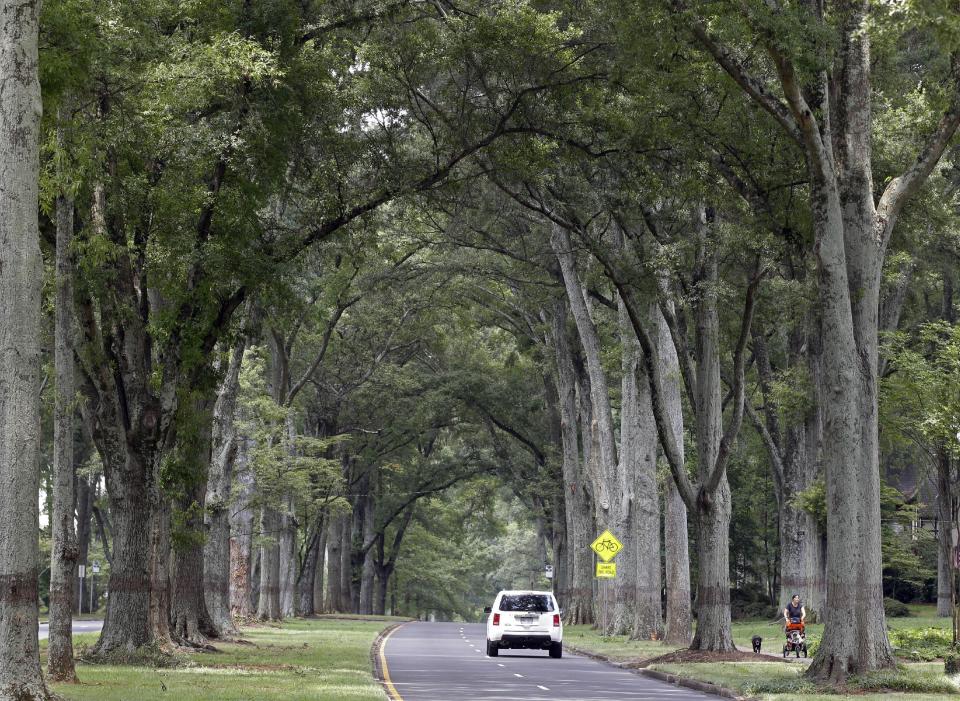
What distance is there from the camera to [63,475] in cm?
1845

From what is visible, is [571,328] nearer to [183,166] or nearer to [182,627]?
[182,627]

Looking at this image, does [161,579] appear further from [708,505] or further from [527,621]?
[708,505]

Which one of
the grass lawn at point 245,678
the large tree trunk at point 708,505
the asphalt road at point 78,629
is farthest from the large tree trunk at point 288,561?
the large tree trunk at point 708,505

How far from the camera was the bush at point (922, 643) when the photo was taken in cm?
2741

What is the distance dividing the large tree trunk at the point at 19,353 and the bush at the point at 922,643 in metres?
19.8

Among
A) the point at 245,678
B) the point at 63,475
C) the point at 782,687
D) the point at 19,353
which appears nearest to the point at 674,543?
the point at 782,687

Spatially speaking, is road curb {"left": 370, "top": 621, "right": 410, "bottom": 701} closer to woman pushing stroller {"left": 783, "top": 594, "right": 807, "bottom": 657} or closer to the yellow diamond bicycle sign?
the yellow diamond bicycle sign

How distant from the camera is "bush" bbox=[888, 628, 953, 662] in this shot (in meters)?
27.4

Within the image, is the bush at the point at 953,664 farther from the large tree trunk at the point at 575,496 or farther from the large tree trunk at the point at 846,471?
the large tree trunk at the point at 575,496

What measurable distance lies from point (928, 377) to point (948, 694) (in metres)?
13.8

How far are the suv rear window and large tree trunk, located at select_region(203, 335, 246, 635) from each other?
7842 mm

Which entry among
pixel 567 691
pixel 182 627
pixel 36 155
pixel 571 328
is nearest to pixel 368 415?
pixel 571 328

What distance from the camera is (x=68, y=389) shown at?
749 inches

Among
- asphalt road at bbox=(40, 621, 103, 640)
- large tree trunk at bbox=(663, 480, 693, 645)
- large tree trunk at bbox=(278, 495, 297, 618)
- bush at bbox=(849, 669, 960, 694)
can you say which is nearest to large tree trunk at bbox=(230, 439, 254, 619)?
asphalt road at bbox=(40, 621, 103, 640)
